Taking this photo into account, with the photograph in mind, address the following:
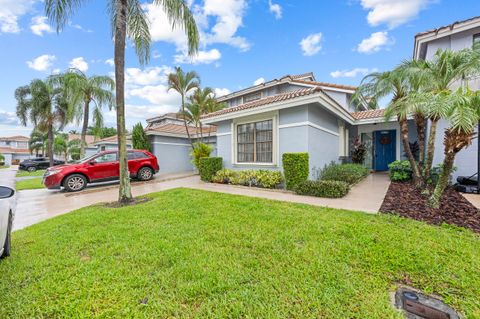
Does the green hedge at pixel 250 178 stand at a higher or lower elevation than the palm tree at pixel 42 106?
lower

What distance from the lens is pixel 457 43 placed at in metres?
8.69

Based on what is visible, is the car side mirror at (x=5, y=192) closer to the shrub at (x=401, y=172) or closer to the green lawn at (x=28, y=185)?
the green lawn at (x=28, y=185)

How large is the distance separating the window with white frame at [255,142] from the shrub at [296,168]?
1.45 m

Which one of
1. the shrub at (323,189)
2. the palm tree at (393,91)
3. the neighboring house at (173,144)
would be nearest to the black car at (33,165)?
the neighboring house at (173,144)

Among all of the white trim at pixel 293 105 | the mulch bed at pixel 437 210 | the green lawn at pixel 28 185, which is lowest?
the green lawn at pixel 28 185

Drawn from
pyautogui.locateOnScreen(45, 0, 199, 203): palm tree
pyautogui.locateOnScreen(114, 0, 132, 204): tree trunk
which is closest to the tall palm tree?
pyautogui.locateOnScreen(45, 0, 199, 203): palm tree

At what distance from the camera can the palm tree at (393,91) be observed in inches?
267

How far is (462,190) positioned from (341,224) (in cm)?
606

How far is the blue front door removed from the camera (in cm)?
1252

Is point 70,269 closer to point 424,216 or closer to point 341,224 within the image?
point 341,224

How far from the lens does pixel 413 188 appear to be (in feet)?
24.2

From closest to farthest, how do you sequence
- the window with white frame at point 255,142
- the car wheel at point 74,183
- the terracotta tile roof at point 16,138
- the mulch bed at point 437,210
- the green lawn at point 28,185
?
the mulch bed at point 437,210 → the window with white frame at point 255,142 → the car wheel at point 74,183 → the green lawn at point 28,185 → the terracotta tile roof at point 16,138

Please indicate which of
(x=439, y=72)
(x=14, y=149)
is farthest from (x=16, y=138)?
(x=439, y=72)

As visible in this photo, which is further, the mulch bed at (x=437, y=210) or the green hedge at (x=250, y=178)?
the green hedge at (x=250, y=178)
